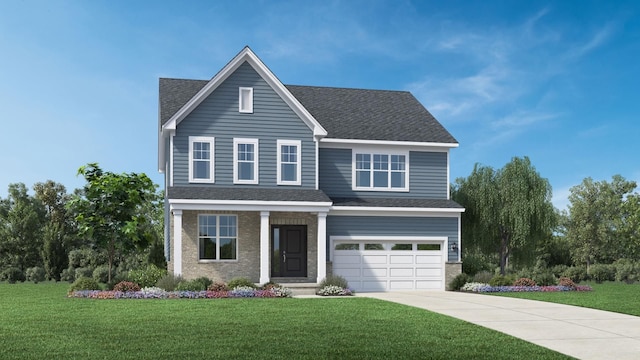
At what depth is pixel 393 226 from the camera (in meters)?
27.1

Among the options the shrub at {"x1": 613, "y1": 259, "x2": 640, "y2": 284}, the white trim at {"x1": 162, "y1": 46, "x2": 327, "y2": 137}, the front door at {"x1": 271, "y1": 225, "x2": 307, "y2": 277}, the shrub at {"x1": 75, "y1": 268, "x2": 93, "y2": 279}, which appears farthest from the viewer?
the shrub at {"x1": 613, "y1": 259, "x2": 640, "y2": 284}

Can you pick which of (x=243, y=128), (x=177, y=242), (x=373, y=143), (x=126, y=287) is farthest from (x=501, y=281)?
Answer: (x=126, y=287)

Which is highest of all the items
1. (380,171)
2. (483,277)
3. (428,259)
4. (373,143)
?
(373,143)

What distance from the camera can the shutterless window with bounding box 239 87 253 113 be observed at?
1026 inches

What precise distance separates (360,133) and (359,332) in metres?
15.7

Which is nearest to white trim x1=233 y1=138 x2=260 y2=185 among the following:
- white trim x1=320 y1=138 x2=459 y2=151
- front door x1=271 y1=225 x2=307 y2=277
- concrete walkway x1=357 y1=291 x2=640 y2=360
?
front door x1=271 y1=225 x2=307 y2=277

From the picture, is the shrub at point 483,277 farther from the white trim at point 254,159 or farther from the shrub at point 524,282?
the white trim at point 254,159

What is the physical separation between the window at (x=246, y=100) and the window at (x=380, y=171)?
16.1ft

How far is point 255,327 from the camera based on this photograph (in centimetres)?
1362

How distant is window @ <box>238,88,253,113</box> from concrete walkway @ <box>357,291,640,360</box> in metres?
9.67

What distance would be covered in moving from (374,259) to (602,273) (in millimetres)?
17645

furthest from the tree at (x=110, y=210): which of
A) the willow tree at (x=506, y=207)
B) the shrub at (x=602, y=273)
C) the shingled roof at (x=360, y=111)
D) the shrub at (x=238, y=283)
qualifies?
the shrub at (x=602, y=273)

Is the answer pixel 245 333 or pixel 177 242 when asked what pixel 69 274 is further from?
pixel 245 333

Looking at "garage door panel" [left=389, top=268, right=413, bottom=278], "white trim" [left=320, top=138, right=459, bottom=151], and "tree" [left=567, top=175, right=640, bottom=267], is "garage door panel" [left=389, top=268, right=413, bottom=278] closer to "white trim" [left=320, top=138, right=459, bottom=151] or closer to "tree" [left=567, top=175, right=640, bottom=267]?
"white trim" [left=320, top=138, right=459, bottom=151]
